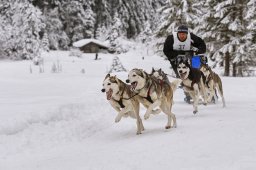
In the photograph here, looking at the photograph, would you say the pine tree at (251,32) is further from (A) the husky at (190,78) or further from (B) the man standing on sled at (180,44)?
(A) the husky at (190,78)

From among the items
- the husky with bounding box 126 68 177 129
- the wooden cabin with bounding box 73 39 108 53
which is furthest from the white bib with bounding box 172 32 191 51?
the wooden cabin with bounding box 73 39 108 53

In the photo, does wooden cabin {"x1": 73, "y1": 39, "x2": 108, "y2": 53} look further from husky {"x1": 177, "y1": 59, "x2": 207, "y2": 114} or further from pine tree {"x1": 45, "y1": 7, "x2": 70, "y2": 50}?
husky {"x1": 177, "y1": 59, "x2": 207, "y2": 114}

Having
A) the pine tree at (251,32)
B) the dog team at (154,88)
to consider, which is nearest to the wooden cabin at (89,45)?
the pine tree at (251,32)

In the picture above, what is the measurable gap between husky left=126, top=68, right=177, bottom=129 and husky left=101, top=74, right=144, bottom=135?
16cm

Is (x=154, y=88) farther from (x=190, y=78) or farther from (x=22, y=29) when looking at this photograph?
(x=22, y=29)

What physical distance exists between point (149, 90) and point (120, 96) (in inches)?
20.1

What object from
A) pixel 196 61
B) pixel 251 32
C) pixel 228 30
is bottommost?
pixel 196 61

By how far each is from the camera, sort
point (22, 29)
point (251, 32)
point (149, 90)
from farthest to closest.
Result: point (22, 29) → point (251, 32) → point (149, 90)

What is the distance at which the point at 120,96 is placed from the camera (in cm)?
698

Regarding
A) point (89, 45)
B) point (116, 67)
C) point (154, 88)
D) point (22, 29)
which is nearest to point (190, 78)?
point (154, 88)

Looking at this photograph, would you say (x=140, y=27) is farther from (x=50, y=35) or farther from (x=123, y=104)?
(x=123, y=104)

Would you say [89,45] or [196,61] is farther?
[89,45]

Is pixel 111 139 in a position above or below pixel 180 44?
below

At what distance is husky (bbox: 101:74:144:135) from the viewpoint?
22.7ft
